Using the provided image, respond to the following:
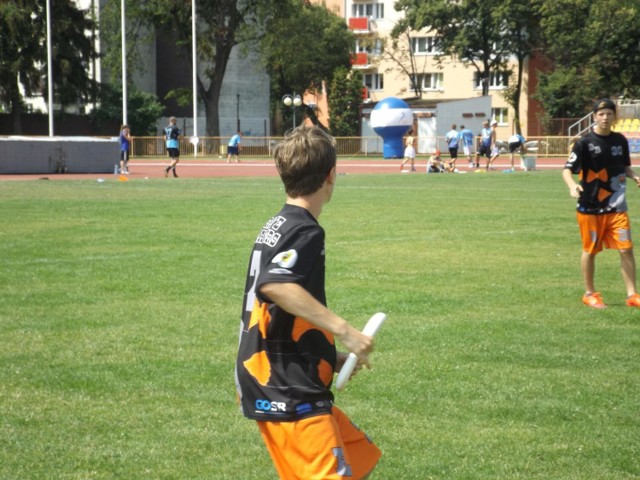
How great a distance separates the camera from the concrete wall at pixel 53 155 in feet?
122

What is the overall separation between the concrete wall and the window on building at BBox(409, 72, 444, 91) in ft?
191

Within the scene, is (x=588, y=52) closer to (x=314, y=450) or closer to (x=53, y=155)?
(x=53, y=155)

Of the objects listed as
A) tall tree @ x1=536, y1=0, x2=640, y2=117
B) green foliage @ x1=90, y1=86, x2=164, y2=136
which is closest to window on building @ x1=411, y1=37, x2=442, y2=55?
tall tree @ x1=536, y1=0, x2=640, y2=117

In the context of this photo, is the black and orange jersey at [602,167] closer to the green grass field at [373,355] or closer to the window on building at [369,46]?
the green grass field at [373,355]

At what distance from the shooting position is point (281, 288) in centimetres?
385

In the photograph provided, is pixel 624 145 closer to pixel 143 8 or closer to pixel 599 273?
pixel 599 273

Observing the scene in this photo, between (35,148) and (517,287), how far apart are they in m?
29.0

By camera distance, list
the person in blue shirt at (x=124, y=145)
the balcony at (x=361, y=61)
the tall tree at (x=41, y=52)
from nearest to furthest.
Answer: the person in blue shirt at (x=124, y=145) → the tall tree at (x=41, y=52) → the balcony at (x=361, y=61)

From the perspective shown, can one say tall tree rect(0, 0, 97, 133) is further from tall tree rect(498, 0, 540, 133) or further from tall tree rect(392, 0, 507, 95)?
tall tree rect(498, 0, 540, 133)

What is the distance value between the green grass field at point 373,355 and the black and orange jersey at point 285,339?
5.53 feet

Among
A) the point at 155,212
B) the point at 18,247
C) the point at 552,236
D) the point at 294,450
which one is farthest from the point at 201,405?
the point at 155,212

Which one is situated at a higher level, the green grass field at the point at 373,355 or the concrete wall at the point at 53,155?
the concrete wall at the point at 53,155

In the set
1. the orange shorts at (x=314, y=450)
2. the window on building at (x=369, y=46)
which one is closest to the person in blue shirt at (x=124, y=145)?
the orange shorts at (x=314, y=450)

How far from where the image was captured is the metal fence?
202 ft
